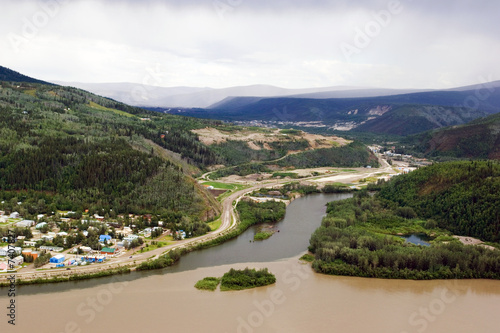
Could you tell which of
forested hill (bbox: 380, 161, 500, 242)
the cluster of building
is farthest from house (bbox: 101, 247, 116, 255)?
forested hill (bbox: 380, 161, 500, 242)

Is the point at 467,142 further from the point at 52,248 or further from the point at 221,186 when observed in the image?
the point at 52,248

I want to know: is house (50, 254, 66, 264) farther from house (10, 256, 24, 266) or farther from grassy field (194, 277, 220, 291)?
grassy field (194, 277, 220, 291)

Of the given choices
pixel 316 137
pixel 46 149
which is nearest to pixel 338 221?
pixel 46 149

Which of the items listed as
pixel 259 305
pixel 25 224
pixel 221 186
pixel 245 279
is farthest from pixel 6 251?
pixel 221 186

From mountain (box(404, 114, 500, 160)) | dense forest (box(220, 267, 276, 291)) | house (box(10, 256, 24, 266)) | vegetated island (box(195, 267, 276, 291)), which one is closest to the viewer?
vegetated island (box(195, 267, 276, 291))

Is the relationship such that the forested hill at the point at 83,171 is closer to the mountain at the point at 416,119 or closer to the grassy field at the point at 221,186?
the grassy field at the point at 221,186

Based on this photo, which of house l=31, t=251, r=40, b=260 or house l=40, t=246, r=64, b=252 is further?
house l=40, t=246, r=64, b=252
